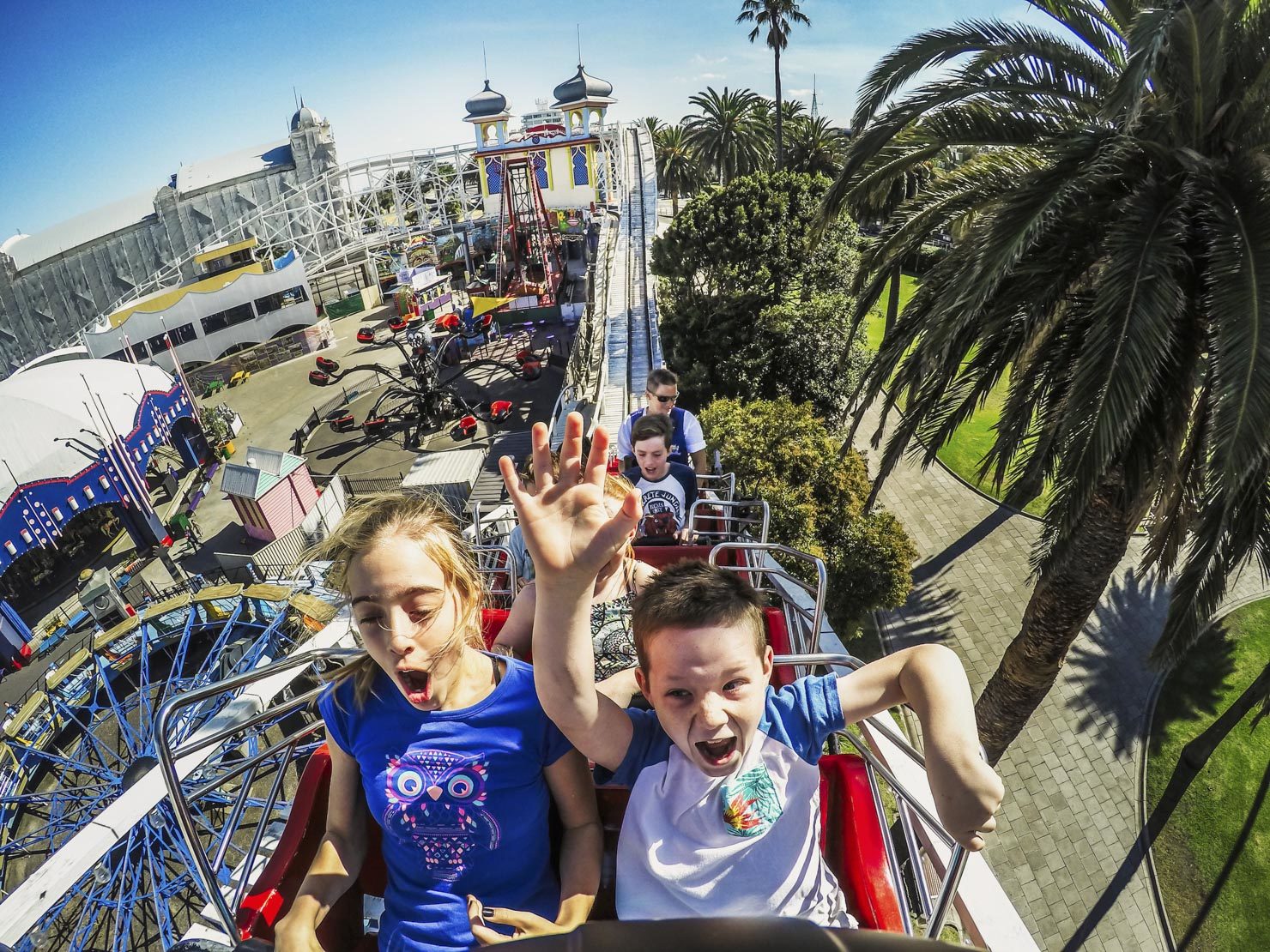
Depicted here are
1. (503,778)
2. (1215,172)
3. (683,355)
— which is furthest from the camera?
(683,355)

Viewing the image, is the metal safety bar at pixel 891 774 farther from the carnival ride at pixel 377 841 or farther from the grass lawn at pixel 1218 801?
the grass lawn at pixel 1218 801

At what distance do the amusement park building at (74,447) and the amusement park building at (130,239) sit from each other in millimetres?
18747

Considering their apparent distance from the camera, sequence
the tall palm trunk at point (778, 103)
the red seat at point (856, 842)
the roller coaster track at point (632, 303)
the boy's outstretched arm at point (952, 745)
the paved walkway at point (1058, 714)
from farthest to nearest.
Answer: the tall palm trunk at point (778, 103) < the roller coaster track at point (632, 303) < the paved walkway at point (1058, 714) < the red seat at point (856, 842) < the boy's outstretched arm at point (952, 745)

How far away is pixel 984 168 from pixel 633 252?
21.4 m

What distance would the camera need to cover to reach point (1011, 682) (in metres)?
7.10

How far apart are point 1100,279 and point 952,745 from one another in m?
4.58

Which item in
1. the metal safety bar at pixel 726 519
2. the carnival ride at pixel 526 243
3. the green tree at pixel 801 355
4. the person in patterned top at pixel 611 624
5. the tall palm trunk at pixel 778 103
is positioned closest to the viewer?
the person in patterned top at pixel 611 624

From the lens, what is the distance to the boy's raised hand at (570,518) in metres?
1.65

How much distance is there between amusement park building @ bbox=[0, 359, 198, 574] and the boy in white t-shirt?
23401mm

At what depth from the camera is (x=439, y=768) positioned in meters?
2.18

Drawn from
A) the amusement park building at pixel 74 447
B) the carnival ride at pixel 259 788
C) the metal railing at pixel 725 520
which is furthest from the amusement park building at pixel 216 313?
the metal railing at pixel 725 520

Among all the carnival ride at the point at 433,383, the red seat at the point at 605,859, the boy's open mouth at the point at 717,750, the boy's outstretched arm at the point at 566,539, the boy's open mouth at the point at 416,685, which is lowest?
the carnival ride at the point at 433,383

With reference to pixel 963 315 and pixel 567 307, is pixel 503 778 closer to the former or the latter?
pixel 963 315

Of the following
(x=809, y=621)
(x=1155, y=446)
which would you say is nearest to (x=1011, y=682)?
(x=1155, y=446)
